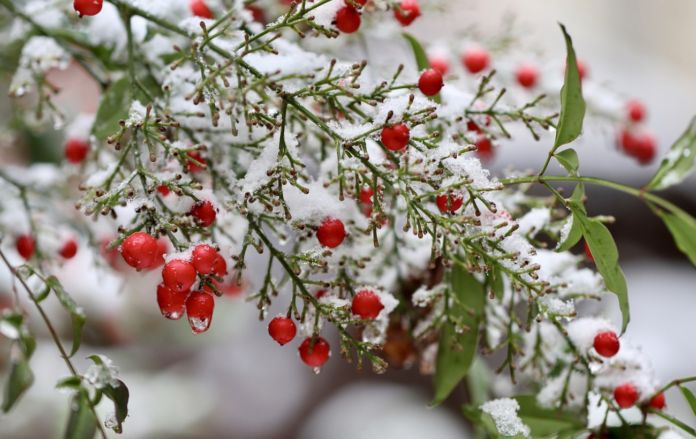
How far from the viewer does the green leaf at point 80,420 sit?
0.35 metres

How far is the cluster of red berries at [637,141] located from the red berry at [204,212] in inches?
24.4

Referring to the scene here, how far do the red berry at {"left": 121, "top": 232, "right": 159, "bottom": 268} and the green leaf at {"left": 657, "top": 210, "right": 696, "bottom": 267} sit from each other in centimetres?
28

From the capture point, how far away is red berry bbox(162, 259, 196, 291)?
32 cm

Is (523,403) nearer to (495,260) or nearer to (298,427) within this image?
(495,260)

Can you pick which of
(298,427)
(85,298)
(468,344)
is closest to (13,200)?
(85,298)

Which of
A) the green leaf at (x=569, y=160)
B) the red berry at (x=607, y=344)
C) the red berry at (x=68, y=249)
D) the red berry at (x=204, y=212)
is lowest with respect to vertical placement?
the red berry at (x=68, y=249)

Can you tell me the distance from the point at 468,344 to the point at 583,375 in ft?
0.33

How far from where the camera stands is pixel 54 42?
51 centimetres

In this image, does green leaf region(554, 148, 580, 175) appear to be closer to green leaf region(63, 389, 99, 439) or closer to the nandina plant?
the nandina plant

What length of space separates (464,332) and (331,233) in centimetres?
14

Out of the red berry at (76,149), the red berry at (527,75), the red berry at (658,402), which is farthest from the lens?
the red berry at (527,75)

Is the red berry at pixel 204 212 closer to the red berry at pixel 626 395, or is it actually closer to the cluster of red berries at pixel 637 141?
the red berry at pixel 626 395

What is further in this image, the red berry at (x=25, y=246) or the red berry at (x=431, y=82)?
the red berry at (x=25, y=246)

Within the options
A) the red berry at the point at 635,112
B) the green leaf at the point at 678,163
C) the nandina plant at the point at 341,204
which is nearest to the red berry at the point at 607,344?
the nandina plant at the point at 341,204
